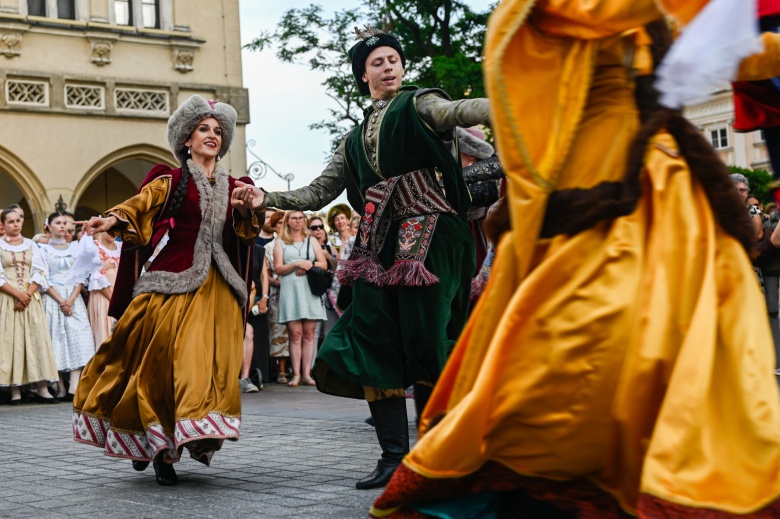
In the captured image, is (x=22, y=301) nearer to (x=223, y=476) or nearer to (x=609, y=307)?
(x=223, y=476)

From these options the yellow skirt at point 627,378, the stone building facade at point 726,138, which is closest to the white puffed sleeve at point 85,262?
the yellow skirt at point 627,378

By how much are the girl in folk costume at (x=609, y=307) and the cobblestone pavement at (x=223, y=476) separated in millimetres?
1359

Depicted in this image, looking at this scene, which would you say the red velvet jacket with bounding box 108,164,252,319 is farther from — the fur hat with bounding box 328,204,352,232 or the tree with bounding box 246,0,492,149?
the tree with bounding box 246,0,492,149

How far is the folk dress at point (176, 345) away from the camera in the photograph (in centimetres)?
573

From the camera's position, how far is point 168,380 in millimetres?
5859

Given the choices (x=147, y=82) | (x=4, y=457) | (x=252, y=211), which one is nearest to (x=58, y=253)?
(x=4, y=457)

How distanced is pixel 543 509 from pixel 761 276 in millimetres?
6648

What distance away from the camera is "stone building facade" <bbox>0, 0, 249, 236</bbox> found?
891 inches

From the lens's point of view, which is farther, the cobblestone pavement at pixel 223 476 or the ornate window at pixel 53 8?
the ornate window at pixel 53 8

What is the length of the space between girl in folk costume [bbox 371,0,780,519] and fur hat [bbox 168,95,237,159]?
9.61 ft

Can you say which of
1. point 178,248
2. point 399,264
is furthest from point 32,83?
point 399,264

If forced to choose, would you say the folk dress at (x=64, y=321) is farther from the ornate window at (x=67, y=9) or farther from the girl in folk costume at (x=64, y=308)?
the ornate window at (x=67, y=9)

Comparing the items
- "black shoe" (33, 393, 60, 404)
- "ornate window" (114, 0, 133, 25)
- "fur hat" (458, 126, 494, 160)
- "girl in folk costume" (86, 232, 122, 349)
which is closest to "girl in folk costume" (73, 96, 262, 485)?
"fur hat" (458, 126, 494, 160)

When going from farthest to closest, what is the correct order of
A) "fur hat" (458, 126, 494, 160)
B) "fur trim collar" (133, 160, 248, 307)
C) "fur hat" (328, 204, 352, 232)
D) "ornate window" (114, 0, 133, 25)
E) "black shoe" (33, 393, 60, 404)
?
"ornate window" (114, 0, 133, 25)
"fur hat" (328, 204, 352, 232)
"black shoe" (33, 393, 60, 404)
"fur hat" (458, 126, 494, 160)
"fur trim collar" (133, 160, 248, 307)
